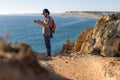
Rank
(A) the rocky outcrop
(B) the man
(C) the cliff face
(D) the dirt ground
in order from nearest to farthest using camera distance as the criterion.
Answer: (A) the rocky outcrop, (D) the dirt ground, (B) the man, (C) the cliff face

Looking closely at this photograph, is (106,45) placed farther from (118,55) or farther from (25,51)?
(25,51)

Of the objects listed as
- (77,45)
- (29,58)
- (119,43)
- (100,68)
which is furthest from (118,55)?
(29,58)

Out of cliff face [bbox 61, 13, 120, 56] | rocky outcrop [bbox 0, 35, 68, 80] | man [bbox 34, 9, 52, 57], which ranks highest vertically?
rocky outcrop [bbox 0, 35, 68, 80]

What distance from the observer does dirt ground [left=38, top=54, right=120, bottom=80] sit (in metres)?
9.83

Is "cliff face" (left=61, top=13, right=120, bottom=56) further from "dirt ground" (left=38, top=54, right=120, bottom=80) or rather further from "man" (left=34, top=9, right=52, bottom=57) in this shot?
"man" (left=34, top=9, right=52, bottom=57)

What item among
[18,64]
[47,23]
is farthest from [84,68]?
[18,64]

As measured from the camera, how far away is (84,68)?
37.0 ft

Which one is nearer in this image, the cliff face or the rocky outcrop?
the rocky outcrop

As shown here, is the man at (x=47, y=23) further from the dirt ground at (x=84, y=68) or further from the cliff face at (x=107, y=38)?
the cliff face at (x=107, y=38)

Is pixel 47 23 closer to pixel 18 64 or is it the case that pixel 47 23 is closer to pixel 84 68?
pixel 84 68

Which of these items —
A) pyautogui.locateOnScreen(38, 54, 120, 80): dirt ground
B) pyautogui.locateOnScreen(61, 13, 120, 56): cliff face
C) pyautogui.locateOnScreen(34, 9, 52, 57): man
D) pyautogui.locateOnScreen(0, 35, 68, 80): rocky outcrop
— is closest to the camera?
pyautogui.locateOnScreen(0, 35, 68, 80): rocky outcrop

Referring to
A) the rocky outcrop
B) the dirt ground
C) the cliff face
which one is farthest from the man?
the rocky outcrop

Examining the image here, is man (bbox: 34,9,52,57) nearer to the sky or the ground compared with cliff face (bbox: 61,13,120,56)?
nearer to the sky

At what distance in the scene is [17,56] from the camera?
223 cm
